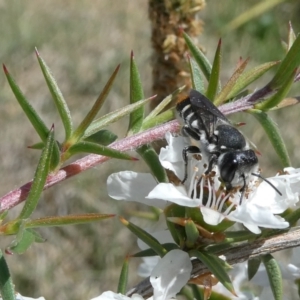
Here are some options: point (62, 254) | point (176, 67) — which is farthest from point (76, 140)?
point (62, 254)

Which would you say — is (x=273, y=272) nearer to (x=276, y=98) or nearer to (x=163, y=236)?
(x=163, y=236)

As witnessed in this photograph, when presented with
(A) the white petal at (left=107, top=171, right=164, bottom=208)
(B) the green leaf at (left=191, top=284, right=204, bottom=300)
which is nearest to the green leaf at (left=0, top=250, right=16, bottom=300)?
(A) the white petal at (left=107, top=171, right=164, bottom=208)

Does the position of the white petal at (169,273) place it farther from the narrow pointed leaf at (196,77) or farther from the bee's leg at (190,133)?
the narrow pointed leaf at (196,77)

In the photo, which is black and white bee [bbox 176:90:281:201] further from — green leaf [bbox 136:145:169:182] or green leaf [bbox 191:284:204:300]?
green leaf [bbox 191:284:204:300]

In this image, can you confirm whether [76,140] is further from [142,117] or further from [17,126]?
[17,126]

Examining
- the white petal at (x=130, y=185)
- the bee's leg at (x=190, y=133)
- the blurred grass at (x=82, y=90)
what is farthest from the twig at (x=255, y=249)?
the blurred grass at (x=82, y=90)

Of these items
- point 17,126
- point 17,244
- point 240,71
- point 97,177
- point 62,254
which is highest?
point 240,71
